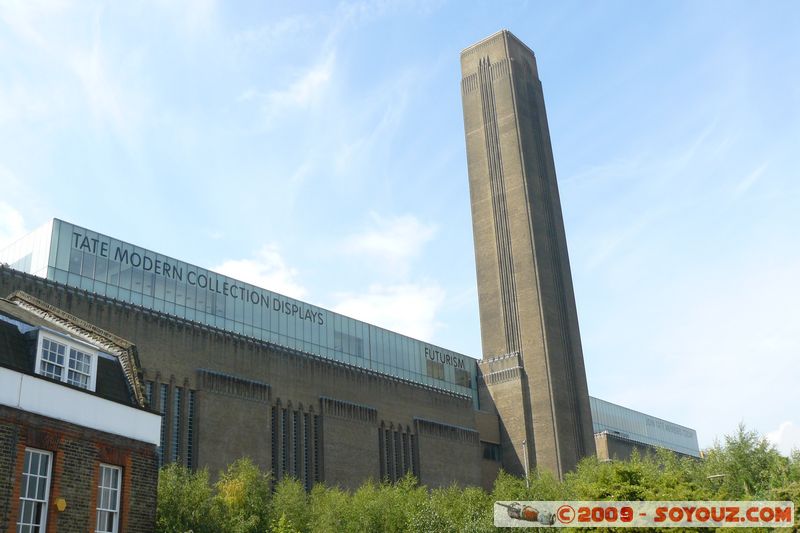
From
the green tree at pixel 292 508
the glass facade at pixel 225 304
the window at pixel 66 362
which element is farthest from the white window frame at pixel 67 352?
the glass facade at pixel 225 304

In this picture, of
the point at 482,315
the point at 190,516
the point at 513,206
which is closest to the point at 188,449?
the point at 190,516

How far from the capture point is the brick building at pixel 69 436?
18.1m

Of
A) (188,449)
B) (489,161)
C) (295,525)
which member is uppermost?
(489,161)

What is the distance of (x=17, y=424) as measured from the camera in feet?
59.5

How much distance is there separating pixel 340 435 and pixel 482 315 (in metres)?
27.1

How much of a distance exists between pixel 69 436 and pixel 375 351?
5412cm

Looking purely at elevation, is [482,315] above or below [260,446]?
above

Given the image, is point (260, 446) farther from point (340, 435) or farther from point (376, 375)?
point (376, 375)

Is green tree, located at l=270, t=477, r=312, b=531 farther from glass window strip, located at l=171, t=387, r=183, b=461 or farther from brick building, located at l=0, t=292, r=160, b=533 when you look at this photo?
brick building, located at l=0, t=292, r=160, b=533

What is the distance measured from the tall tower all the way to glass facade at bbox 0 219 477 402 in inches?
222

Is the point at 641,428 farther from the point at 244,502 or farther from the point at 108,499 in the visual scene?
the point at 108,499

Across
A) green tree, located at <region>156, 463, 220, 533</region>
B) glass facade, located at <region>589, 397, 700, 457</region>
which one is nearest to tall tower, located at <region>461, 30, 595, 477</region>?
glass facade, located at <region>589, 397, 700, 457</region>

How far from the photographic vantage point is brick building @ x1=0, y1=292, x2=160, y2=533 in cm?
1809

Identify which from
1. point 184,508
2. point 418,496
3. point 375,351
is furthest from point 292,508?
point 375,351
